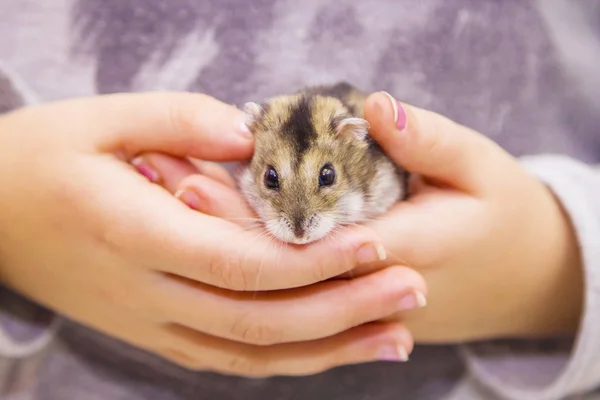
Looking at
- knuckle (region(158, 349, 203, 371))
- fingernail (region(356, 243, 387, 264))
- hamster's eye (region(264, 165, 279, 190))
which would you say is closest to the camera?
fingernail (region(356, 243, 387, 264))

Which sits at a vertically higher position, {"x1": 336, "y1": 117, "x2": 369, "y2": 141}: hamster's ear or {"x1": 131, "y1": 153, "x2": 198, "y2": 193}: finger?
{"x1": 336, "y1": 117, "x2": 369, "y2": 141}: hamster's ear

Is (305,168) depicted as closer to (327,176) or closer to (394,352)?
(327,176)

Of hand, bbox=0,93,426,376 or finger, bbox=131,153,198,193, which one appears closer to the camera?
hand, bbox=0,93,426,376

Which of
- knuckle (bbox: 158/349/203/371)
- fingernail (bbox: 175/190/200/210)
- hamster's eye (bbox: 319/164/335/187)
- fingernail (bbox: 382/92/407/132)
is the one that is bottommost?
knuckle (bbox: 158/349/203/371)

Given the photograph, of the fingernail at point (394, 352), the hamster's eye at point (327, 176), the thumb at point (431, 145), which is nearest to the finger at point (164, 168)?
the hamster's eye at point (327, 176)

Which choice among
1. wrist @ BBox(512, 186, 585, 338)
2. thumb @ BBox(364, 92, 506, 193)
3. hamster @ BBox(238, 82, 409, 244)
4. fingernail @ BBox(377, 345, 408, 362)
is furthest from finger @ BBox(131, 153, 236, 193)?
wrist @ BBox(512, 186, 585, 338)

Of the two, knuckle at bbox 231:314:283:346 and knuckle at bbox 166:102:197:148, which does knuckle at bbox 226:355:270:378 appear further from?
knuckle at bbox 166:102:197:148

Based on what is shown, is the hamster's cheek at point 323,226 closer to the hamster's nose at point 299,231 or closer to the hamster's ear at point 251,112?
the hamster's nose at point 299,231

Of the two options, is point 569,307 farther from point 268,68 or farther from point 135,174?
point 135,174

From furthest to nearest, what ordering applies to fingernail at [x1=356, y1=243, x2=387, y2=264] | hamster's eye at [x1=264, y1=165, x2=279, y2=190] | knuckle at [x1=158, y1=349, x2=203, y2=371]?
knuckle at [x1=158, y1=349, x2=203, y2=371] → hamster's eye at [x1=264, y1=165, x2=279, y2=190] → fingernail at [x1=356, y1=243, x2=387, y2=264]

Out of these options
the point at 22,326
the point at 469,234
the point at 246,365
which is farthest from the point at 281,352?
the point at 22,326
